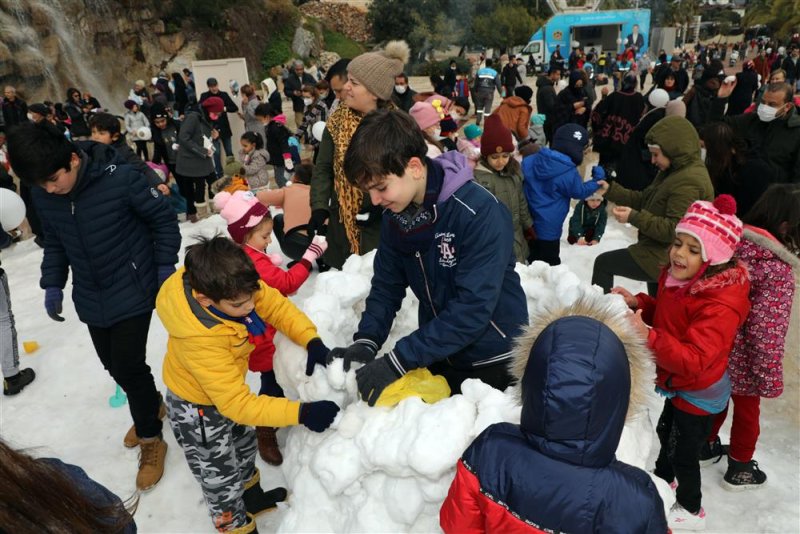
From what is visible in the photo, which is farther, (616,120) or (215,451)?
(616,120)

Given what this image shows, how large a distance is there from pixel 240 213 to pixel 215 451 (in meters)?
1.22

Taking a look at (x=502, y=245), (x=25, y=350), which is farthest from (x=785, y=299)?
(x=25, y=350)

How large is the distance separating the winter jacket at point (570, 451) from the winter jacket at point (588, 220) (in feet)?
13.1

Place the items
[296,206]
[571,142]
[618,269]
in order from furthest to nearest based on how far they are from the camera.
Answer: [296,206] → [571,142] → [618,269]

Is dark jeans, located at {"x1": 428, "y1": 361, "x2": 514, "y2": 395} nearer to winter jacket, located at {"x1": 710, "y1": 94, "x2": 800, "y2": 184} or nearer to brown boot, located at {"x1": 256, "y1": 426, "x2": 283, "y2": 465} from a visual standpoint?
→ brown boot, located at {"x1": 256, "y1": 426, "x2": 283, "y2": 465}

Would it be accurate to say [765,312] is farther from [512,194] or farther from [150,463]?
[150,463]

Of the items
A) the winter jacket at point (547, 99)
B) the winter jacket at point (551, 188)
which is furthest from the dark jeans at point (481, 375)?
the winter jacket at point (547, 99)

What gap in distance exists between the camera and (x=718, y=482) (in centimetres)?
295

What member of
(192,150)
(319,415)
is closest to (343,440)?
(319,415)

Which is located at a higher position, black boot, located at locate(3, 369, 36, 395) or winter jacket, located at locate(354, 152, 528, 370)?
winter jacket, located at locate(354, 152, 528, 370)

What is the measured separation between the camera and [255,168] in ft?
23.6

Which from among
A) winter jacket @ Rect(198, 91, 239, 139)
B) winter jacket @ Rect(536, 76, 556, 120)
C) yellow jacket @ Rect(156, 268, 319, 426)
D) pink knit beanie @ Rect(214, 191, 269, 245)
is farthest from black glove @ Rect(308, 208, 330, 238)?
winter jacket @ Rect(536, 76, 556, 120)

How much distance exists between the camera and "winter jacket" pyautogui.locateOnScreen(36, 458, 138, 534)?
1097 millimetres

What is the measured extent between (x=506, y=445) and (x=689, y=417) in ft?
4.50
